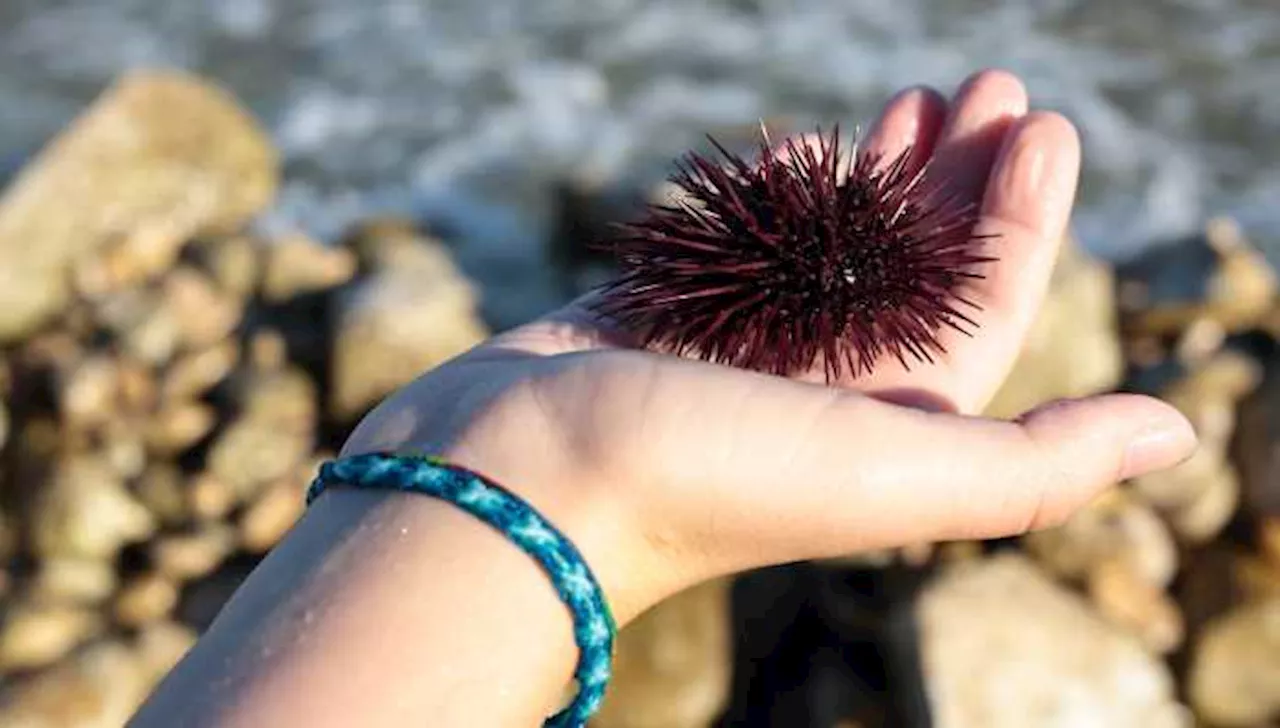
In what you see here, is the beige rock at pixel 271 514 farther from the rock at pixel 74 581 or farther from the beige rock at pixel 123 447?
the beige rock at pixel 123 447

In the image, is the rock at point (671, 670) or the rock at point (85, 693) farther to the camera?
the rock at point (671, 670)

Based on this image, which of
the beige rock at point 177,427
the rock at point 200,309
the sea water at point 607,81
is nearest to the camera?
the beige rock at point 177,427

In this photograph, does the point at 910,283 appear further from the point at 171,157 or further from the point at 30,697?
the point at 171,157

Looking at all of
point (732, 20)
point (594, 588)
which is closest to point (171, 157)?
point (732, 20)

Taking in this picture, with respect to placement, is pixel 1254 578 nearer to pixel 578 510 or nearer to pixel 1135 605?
pixel 1135 605

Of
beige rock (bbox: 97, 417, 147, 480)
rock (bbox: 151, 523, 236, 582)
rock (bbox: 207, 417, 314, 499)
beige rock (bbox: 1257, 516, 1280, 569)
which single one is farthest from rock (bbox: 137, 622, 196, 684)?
beige rock (bbox: 1257, 516, 1280, 569)

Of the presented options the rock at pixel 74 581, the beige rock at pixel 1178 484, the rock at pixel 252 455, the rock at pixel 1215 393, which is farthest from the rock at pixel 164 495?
the rock at pixel 1215 393
